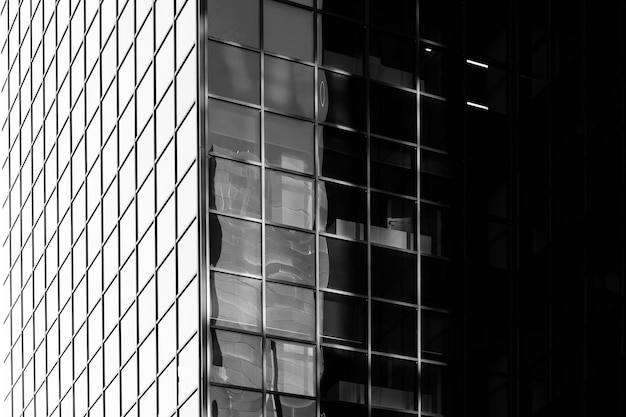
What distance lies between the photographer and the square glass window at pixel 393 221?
39.2 meters

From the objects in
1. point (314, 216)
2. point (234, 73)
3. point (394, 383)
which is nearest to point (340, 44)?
point (234, 73)

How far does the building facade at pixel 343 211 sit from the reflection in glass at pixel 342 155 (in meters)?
0.07

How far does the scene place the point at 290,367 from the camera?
36.4m

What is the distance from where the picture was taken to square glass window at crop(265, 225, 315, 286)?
3684cm

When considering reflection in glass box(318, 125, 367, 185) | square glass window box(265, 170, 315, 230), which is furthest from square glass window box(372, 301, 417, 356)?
reflection in glass box(318, 125, 367, 185)

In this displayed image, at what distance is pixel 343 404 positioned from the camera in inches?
1460

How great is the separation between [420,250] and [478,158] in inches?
149

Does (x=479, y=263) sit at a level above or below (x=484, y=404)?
above

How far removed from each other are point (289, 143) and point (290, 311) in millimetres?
4656

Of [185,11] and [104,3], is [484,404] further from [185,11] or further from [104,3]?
[104,3]

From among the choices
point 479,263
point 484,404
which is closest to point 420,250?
point 479,263

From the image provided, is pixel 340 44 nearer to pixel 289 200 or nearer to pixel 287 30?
pixel 287 30

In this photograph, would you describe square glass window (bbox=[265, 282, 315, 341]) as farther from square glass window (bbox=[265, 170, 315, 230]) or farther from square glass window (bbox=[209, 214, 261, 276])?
square glass window (bbox=[265, 170, 315, 230])

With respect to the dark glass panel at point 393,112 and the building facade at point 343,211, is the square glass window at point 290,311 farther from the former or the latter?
the dark glass panel at point 393,112
